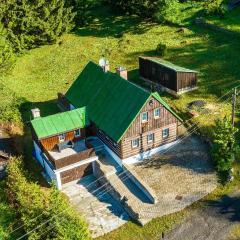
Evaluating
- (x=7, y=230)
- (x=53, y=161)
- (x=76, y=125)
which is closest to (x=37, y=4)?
(x=76, y=125)

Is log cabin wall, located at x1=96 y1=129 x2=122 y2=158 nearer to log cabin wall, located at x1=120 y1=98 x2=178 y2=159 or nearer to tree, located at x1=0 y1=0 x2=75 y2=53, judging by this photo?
log cabin wall, located at x1=120 y1=98 x2=178 y2=159

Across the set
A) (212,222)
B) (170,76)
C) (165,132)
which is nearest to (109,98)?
(165,132)

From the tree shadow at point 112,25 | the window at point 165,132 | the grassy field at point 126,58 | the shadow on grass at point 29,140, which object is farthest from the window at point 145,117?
the tree shadow at point 112,25

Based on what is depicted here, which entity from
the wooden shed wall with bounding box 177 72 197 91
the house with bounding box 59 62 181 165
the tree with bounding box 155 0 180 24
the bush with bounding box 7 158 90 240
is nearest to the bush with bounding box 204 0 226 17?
the tree with bounding box 155 0 180 24

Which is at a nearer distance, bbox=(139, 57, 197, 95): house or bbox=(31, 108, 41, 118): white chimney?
bbox=(31, 108, 41, 118): white chimney

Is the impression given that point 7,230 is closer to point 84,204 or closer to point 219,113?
point 84,204

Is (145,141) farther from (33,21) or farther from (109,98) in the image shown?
(33,21)
